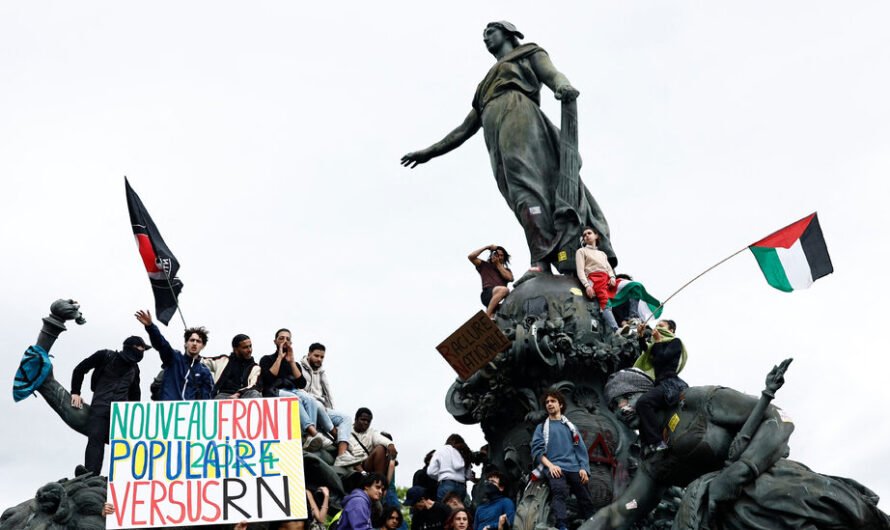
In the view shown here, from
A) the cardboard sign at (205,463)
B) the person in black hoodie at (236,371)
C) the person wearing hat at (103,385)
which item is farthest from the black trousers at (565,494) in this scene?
the person wearing hat at (103,385)

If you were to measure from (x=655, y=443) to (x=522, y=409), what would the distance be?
3.82 metres

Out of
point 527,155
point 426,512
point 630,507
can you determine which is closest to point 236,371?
point 426,512

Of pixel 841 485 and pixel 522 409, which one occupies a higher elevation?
pixel 522 409

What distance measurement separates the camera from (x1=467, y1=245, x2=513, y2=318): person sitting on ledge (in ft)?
60.3

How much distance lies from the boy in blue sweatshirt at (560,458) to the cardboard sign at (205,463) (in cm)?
223

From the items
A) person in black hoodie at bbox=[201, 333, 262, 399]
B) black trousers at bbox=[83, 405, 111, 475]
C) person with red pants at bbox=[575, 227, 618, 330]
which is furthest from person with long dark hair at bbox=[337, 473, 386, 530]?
person with red pants at bbox=[575, 227, 618, 330]

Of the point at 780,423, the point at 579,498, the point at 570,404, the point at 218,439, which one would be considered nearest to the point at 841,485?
the point at 780,423

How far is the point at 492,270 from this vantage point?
18.5 metres

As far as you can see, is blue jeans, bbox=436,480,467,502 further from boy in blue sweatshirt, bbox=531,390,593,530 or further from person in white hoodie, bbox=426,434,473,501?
boy in blue sweatshirt, bbox=531,390,593,530

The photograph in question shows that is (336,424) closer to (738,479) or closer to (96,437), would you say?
(96,437)

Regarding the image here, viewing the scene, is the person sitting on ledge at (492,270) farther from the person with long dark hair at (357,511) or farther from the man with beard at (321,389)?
the person with long dark hair at (357,511)

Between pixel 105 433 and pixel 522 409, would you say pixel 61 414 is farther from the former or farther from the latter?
pixel 522 409

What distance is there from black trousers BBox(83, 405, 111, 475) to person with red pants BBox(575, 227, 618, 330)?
527 cm

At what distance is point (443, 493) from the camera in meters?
16.3
